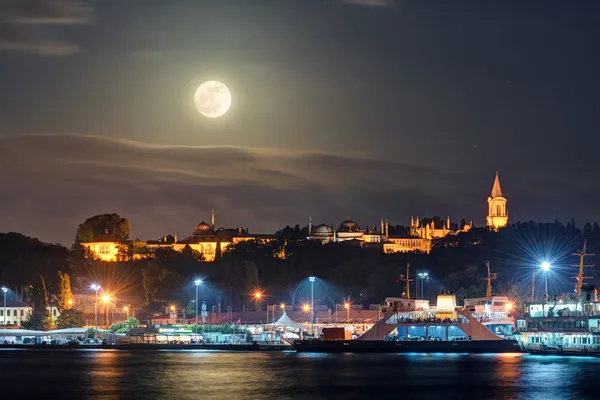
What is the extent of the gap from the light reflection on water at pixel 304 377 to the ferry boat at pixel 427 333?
4.33ft

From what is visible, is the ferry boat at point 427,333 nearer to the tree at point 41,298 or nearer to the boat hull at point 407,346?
the boat hull at point 407,346

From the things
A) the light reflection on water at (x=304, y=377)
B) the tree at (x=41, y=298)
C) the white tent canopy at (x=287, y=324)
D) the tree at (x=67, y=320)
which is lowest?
the light reflection on water at (x=304, y=377)

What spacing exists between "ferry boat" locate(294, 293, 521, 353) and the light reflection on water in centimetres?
132

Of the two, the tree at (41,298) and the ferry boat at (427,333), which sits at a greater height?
the tree at (41,298)

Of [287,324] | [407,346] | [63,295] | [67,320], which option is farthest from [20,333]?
[407,346]

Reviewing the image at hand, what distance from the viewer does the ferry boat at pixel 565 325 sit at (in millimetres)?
114750

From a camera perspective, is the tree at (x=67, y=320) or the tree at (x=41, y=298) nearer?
the tree at (x=67, y=320)

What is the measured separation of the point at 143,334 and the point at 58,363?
38.6 m

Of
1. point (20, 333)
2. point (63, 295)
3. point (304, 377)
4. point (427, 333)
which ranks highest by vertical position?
point (63, 295)

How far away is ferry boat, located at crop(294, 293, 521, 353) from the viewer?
12688cm

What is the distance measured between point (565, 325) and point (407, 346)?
18510 millimetres

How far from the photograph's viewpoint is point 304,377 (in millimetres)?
102938

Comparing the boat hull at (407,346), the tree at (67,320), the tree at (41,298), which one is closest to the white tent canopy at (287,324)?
the boat hull at (407,346)

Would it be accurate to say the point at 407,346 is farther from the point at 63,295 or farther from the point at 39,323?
the point at 63,295
